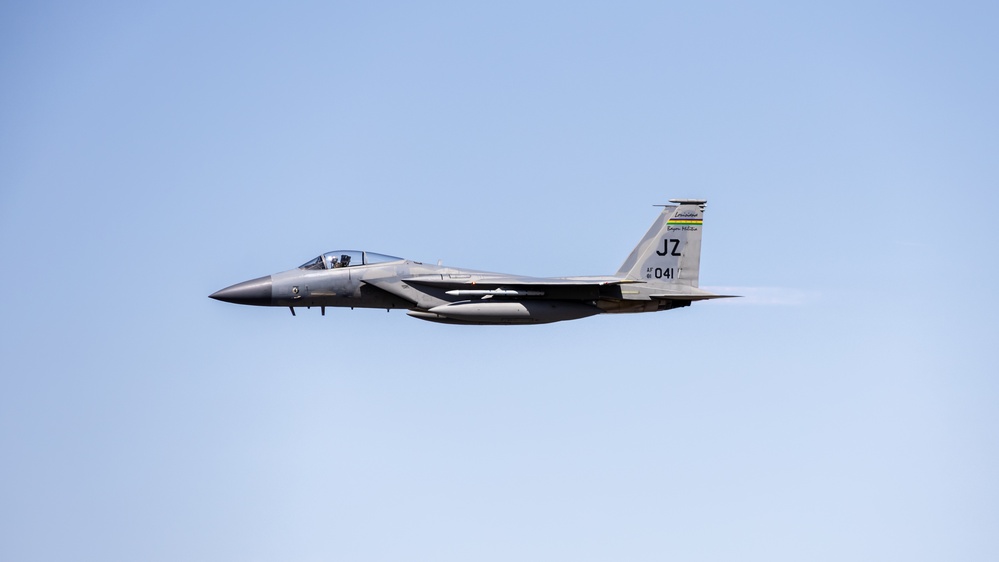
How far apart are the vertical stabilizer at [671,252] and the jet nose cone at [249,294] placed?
8773 millimetres

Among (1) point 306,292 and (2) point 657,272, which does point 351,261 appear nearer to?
(1) point 306,292

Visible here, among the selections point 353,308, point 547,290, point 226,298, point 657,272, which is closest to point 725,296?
point 657,272

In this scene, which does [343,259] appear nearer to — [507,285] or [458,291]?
[458,291]

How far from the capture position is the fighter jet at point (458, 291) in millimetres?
28422

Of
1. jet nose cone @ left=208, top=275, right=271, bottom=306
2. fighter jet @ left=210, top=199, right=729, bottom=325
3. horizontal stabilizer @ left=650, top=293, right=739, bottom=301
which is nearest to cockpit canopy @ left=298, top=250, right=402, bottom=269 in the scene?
fighter jet @ left=210, top=199, right=729, bottom=325

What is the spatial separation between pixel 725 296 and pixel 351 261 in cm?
928

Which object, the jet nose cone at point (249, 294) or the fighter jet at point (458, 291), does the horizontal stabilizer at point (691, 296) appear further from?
the jet nose cone at point (249, 294)

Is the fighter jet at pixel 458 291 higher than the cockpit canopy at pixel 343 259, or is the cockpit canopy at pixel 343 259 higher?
the cockpit canopy at pixel 343 259

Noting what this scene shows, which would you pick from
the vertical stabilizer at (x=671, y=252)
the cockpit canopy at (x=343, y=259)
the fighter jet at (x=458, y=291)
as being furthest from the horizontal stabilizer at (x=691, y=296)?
the cockpit canopy at (x=343, y=259)

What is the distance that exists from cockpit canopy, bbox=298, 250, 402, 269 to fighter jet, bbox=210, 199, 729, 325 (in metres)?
0.02

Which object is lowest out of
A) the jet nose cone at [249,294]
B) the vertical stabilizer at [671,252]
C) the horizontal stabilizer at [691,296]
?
the horizontal stabilizer at [691,296]

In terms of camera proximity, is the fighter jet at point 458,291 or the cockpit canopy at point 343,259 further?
the cockpit canopy at point 343,259

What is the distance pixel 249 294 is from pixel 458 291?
512 centimetres

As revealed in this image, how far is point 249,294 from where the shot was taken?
1136 inches
